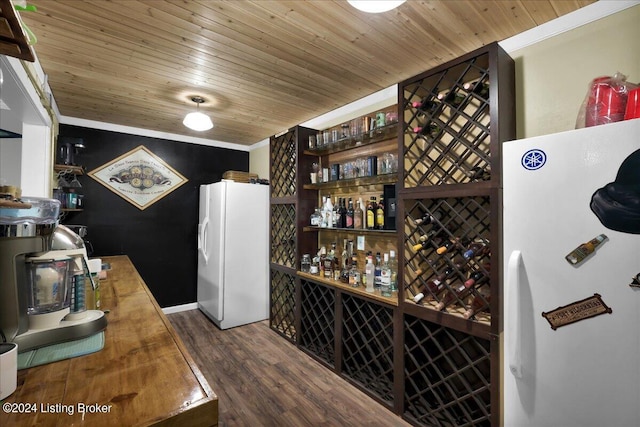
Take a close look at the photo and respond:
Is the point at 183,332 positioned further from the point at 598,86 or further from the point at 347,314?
the point at 598,86

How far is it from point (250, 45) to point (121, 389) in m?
1.97

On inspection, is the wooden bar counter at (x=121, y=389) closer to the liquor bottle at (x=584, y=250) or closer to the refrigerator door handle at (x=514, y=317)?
the refrigerator door handle at (x=514, y=317)

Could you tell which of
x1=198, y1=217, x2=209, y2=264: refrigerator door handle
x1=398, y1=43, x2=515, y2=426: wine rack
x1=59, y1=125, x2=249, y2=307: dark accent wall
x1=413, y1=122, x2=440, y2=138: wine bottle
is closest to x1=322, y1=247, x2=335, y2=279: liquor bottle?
x1=398, y1=43, x2=515, y2=426: wine rack

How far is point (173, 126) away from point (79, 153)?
1.09m

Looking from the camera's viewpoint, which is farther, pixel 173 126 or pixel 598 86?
pixel 173 126

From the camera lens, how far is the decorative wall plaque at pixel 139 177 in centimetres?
358

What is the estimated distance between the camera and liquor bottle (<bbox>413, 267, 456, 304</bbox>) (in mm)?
1841

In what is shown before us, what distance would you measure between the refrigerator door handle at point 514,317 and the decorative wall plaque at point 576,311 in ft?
0.34

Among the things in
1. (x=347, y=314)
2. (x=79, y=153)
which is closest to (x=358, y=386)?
(x=347, y=314)

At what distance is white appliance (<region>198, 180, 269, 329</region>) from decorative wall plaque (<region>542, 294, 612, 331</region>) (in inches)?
122

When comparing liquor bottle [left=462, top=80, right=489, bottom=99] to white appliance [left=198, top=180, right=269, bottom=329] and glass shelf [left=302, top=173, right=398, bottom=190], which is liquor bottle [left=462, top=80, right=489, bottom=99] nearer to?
glass shelf [left=302, top=173, right=398, bottom=190]

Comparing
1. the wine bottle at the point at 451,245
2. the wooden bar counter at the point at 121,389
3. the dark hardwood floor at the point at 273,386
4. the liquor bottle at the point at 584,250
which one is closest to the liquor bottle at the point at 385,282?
the wine bottle at the point at 451,245

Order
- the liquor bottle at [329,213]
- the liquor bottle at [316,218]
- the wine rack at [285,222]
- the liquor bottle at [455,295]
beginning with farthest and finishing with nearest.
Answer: the wine rack at [285,222], the liquor bottle at [316,218], the liquor bottle at [329,213], the liquor bottle at [455,295]

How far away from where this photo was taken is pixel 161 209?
13.0 ft
